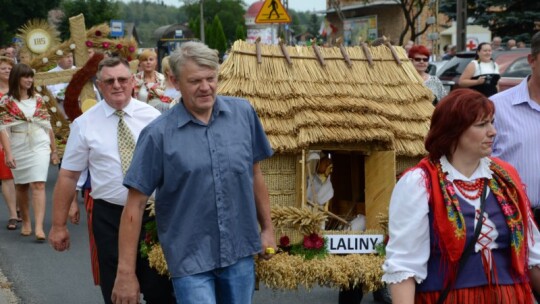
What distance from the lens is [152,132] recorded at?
4.57m

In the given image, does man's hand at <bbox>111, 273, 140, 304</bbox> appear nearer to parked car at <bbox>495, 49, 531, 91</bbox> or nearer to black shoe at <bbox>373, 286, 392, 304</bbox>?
black shoe at <bbox>373, 286, 392, 304</bbox>

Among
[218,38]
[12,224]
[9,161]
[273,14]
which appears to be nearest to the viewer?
[9,161]

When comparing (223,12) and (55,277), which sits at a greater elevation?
(55,277)

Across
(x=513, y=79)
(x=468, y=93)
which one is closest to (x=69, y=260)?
(x=468, y=93)

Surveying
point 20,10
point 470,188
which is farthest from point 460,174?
point 20,10

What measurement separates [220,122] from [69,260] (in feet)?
17.3

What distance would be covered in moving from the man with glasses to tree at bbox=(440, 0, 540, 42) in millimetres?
30346

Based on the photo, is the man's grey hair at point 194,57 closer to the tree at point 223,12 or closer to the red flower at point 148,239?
the red flower at point 148,239

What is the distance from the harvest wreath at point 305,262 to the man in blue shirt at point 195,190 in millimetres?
875

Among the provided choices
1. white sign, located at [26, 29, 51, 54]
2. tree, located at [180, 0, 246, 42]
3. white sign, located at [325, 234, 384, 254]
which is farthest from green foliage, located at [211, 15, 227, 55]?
white sign, located at [325, 234, 384, 254]

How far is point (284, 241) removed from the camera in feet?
19.3

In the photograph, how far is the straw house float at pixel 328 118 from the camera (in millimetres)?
5699

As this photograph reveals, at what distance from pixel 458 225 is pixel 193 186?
4.27ft

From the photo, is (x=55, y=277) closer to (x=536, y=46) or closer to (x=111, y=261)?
(x=111, y=261)
